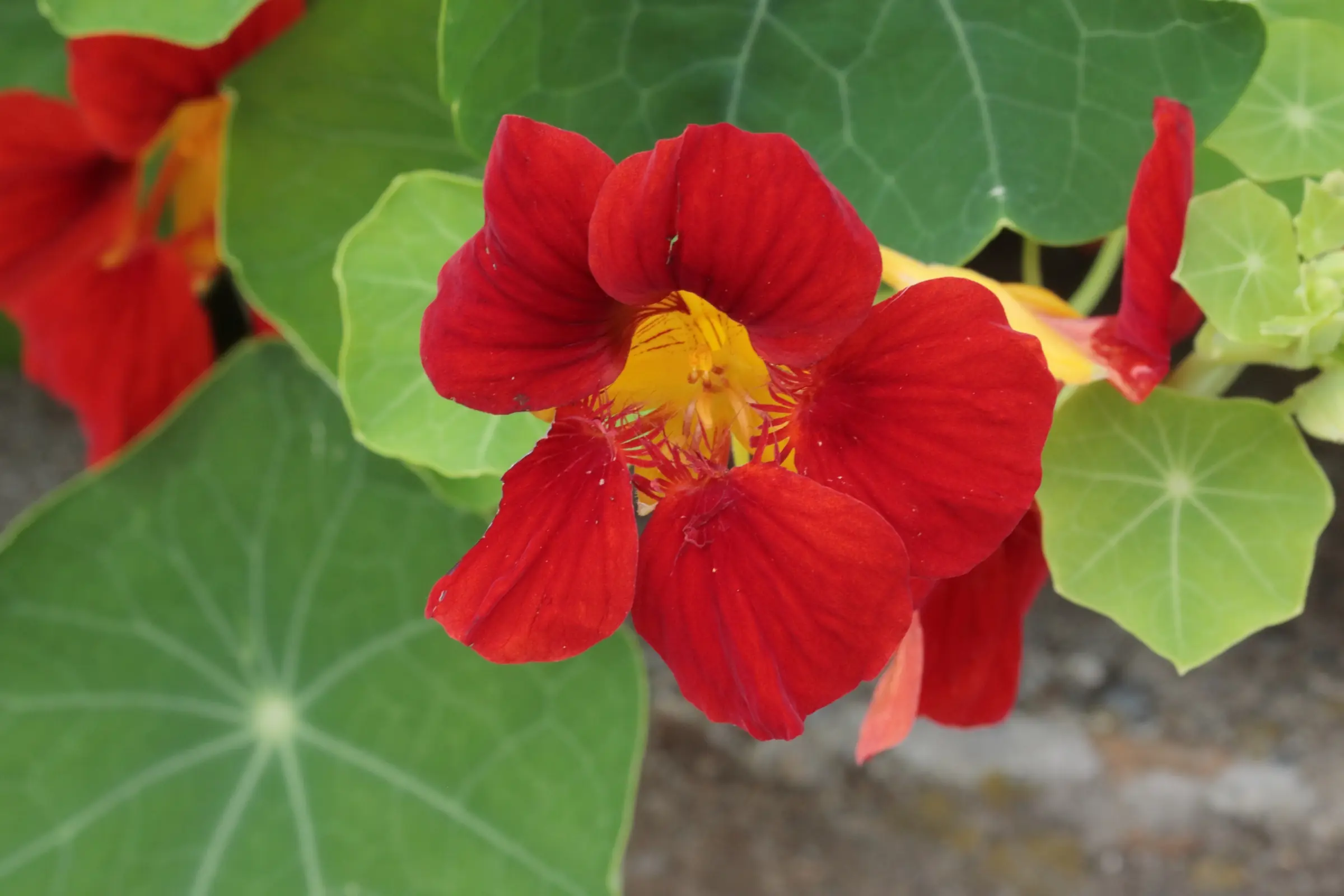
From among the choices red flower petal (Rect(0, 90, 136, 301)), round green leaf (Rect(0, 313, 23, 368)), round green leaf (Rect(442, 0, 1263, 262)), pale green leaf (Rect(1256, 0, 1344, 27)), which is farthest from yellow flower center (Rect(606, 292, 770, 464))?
round green leaf (Rect(0, 313, 23, 368))

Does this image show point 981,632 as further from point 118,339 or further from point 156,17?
point 118,339

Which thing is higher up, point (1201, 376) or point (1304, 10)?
point (1304, 10)

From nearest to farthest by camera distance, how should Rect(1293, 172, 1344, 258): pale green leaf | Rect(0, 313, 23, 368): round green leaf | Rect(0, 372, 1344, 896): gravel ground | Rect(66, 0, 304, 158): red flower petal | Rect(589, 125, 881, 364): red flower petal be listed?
Rect(589, 125, 881, 364): red flower petal
Rect(1293, 172, 1344, 258): pale green leaf
Rect(66, 0, 304, 158): red flower petal
Rect(0, 372, 1344, 896): gravel ground
Rect(0, 313, 23, 368): round green leaf

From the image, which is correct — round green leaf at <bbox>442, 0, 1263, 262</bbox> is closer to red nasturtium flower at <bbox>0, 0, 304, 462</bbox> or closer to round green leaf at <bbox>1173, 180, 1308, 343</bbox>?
round green leaf at <bbox>1173, 180, 1308, 343</bbox>

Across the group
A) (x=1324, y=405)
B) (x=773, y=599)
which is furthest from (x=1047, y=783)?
(x=773, y=599)

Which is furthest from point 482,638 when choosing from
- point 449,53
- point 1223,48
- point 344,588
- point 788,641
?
point 344,588

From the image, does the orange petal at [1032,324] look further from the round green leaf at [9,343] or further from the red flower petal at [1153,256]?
the round green leaf at [9,343]

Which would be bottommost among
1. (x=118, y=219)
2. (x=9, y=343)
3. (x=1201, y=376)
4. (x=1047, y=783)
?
(x=1047, y=783)

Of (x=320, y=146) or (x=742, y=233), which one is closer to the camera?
(x=742, y=233)
